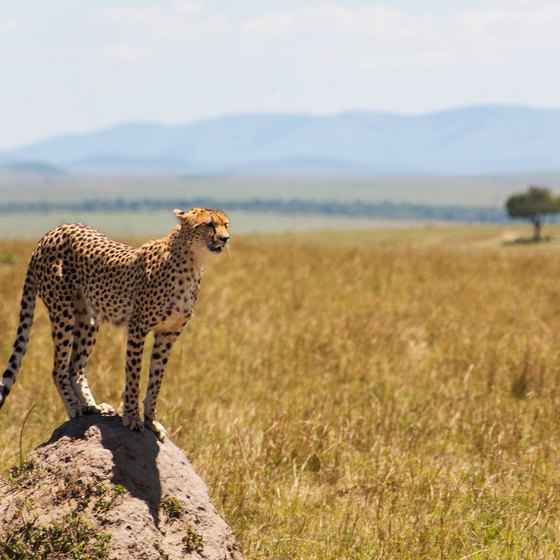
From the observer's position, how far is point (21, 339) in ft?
16.9

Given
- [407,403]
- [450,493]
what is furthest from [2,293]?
[450,493]

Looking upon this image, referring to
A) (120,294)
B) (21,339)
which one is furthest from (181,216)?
(21,339)

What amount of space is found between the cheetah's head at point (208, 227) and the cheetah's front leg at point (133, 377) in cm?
67

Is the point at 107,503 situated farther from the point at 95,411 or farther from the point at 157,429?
the point at 95,411

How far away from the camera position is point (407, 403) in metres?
7.94

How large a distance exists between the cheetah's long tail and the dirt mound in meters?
0.44

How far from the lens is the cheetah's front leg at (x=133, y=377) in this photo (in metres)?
4.76

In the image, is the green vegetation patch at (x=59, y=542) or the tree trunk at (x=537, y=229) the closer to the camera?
the green vegetation patch at (x=59, y=542)

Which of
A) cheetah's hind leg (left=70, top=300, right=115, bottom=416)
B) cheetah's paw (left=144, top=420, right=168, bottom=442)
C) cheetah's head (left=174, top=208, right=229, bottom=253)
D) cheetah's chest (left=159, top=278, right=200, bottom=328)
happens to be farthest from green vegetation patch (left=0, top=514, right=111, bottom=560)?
cheetah's head (left=174, top=208, right=229, bottom=253)

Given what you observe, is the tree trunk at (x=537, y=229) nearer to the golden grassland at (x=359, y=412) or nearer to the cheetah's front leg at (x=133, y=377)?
the golden grassland at (x=359, y=412)

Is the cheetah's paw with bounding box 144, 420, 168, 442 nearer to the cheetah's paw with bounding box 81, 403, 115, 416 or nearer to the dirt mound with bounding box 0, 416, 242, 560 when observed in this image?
the dirt mound with bounding box 0, 416, 242, 560

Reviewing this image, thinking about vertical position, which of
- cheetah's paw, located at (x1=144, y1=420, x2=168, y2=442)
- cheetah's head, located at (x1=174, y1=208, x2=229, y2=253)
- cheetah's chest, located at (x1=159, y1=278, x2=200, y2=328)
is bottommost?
cheetah's paw, located at (x1=144, y1=420, x2=168, y2=442)

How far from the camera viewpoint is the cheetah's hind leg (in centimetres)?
528

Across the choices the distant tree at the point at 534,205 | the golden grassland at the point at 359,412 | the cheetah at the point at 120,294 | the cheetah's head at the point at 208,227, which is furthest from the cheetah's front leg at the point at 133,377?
the distant tree at the point at 534,205
